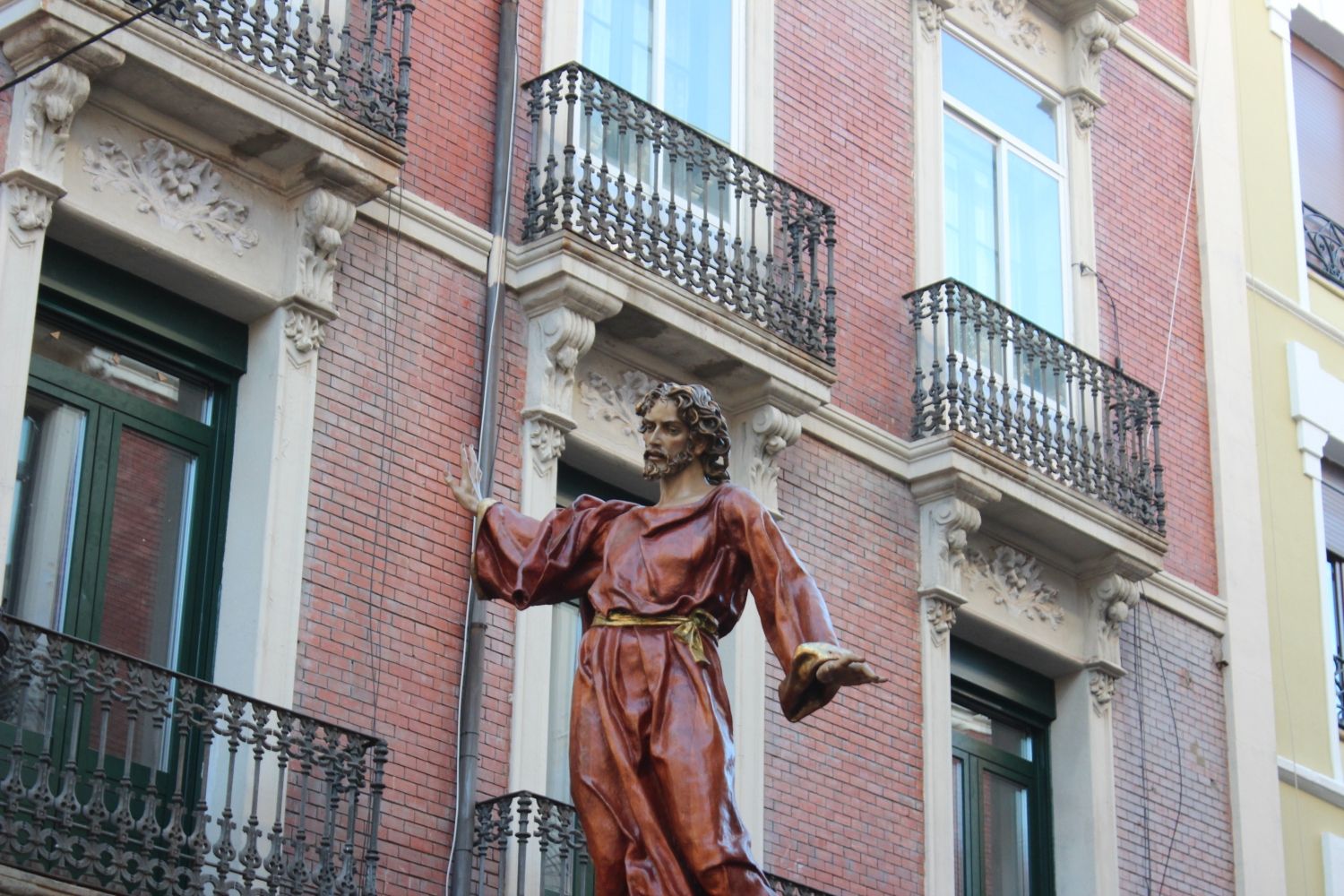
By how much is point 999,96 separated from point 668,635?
1197cm

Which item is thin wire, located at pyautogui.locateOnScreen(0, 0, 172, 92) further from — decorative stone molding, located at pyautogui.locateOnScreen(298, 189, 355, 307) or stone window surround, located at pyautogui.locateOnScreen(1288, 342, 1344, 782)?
stone window surround, located at pyautogui.locateOnScreen(1288, 342, 1344, 782)

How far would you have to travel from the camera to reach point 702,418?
903 cm

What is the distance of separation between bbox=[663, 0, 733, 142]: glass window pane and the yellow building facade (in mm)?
5483

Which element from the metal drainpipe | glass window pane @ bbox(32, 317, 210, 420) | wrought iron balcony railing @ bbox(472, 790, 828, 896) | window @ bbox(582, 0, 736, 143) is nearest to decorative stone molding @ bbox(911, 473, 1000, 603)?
window @ bbox(582, 0, 736, 143)

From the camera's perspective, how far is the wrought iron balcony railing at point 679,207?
15570mm

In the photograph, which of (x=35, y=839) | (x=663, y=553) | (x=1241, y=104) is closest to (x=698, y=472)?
(x=663, y=553)

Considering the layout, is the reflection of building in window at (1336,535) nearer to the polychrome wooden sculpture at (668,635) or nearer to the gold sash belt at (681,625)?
the polychrome wooden sculpture at (668,635)

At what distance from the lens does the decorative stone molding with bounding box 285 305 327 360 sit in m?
14.0

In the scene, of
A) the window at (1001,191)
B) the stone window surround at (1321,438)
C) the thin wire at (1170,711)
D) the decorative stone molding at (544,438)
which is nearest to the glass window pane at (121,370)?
the decorative stone molding at (544,438)

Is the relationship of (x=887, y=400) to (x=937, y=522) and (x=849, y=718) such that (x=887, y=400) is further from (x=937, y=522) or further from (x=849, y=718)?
(x=849, y=718)

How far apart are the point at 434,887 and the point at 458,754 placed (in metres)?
0.72

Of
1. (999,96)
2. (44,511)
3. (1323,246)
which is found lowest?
(44,511)

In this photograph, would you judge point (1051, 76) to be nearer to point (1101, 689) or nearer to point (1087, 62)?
point (1087, 62)

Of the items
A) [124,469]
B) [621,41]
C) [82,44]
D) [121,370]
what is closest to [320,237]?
[121,370]
